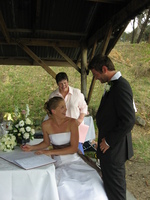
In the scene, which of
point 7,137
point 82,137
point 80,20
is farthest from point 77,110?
point 80,20

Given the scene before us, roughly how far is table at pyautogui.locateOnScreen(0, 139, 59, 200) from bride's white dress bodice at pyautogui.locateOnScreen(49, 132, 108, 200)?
0.15 meters

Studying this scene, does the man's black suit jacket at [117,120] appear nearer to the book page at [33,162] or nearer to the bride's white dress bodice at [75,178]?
the bride's white dress bodice at [75,178]

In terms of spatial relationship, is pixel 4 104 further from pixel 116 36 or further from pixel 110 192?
pixel 110 192

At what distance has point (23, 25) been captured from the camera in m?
4.59

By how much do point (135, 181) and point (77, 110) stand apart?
1.79 metres

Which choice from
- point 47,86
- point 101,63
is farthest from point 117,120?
point 47,86

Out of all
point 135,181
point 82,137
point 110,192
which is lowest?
point 135,181

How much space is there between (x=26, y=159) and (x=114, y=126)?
2.53 feet

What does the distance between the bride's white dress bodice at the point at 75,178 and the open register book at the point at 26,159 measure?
0.73 ft

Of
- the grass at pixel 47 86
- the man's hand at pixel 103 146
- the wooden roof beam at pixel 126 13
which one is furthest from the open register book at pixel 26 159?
the grass at pixel 47 86

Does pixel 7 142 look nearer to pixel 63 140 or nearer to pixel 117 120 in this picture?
pixel 63 140

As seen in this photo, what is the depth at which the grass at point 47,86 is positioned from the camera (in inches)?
336

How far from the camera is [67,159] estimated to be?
2.30 meters

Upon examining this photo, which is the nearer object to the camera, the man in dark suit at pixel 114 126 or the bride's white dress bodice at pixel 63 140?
the man in dark suit at pixel 114 126
